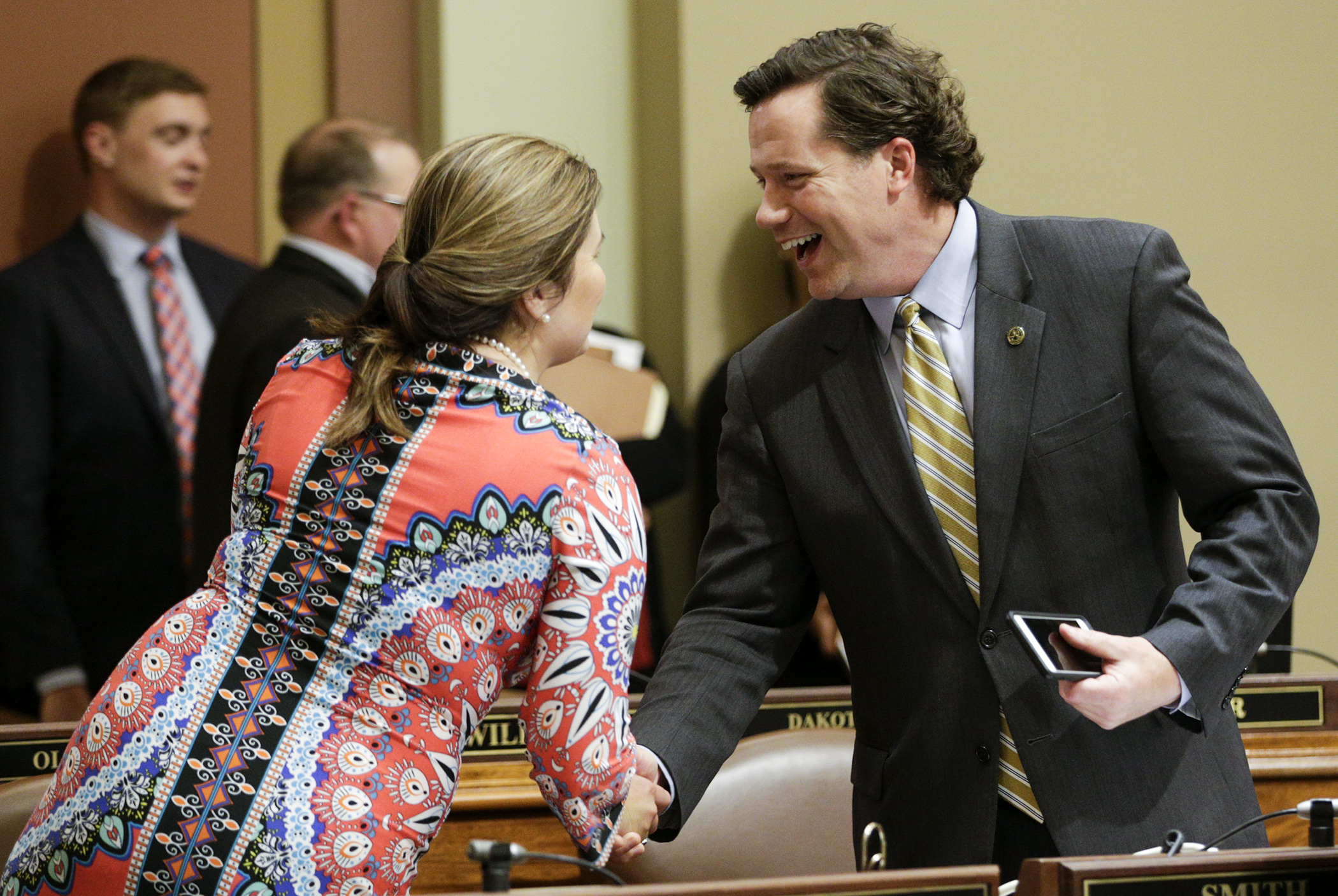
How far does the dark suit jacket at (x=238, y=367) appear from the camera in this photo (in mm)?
2859

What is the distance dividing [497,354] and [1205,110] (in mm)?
2805

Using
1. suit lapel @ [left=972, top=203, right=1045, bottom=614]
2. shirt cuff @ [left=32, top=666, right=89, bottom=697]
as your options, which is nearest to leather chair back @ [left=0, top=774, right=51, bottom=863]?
suit lapel @ [left=972, top=203, right=1045, bottom=614]

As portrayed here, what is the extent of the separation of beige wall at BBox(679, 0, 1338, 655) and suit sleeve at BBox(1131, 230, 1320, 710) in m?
1.99

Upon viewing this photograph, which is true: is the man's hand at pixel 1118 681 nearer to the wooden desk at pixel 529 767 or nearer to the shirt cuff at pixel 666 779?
the shirt cuff at pixel 666 779

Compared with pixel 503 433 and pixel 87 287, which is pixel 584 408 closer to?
pixel 87 287

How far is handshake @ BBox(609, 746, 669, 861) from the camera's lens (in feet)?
5.24

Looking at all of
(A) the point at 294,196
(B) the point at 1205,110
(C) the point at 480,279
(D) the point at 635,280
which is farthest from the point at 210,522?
(B) the point at 1205,110

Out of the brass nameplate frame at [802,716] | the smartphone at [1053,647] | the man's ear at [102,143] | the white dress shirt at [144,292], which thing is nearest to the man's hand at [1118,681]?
the smartphone at [1053,647]

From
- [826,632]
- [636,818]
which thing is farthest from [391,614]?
[826,632]

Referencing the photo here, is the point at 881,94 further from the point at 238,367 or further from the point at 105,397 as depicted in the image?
the point at 105,397

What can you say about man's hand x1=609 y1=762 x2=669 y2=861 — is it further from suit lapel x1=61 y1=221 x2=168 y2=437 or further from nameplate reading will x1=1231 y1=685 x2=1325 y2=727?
suit lapel x1=61 y1=221 x2=168 y2=437

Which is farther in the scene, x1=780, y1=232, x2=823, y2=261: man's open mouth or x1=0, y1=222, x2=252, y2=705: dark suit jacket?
x1=0, y1=222, x2=252, y2=705: dark suit jacket

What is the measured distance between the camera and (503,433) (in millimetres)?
1422

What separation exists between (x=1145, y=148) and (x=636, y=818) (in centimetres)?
269
